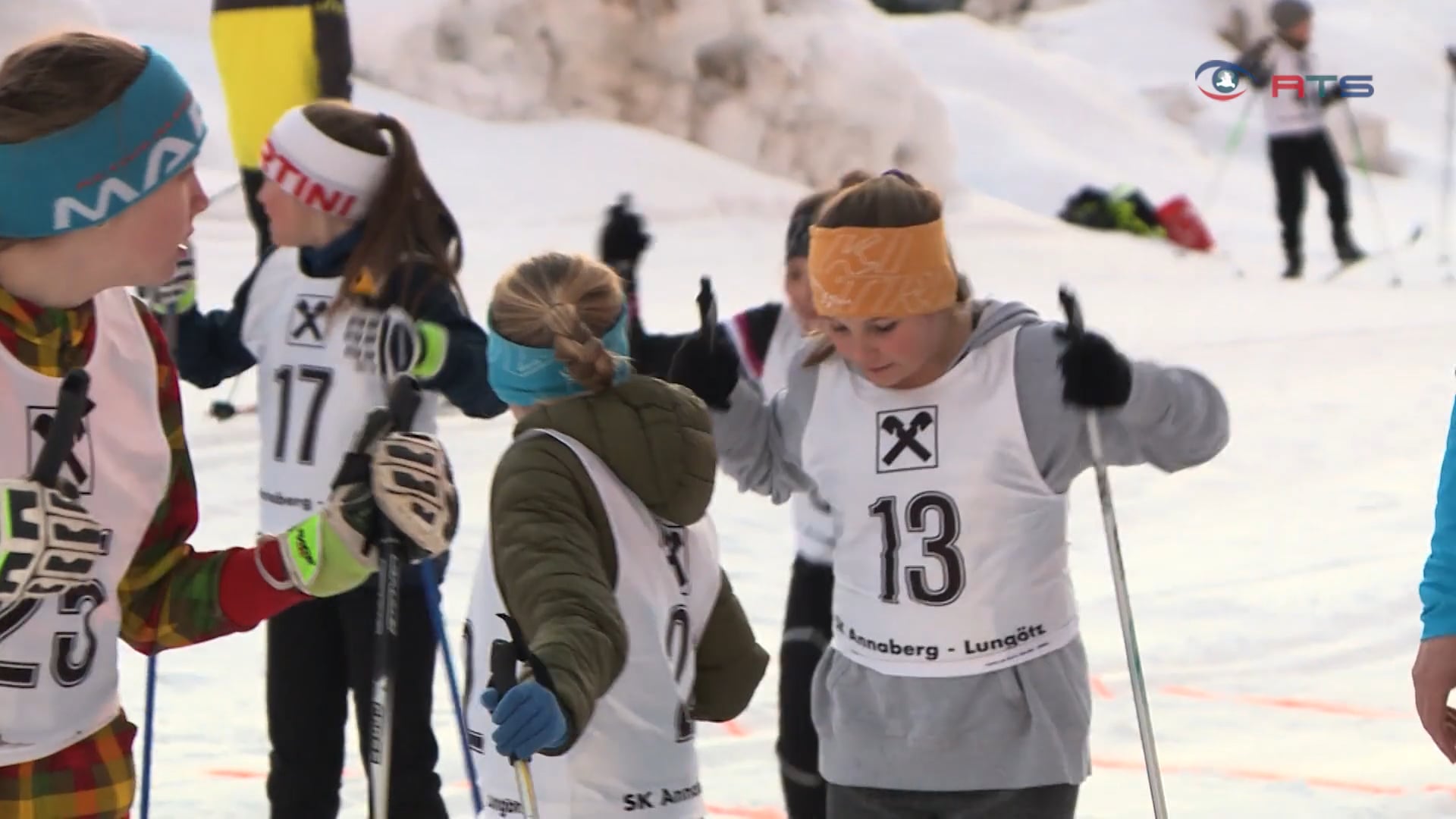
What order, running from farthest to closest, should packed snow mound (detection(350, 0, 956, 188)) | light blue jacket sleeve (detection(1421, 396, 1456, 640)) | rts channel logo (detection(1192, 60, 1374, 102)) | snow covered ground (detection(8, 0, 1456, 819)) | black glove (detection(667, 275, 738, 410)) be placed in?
packed snow mound (detection(350, 0, 956, 188)) → rts channel logo (detection(1192, 60, 1374, 102)) → snow covered ground (detection(8, 0, 1456, 819)) → black glove (detection(667, 275, 738, 410)) → light blue jacket sleeve (detection(1421, 396, 1456, 640))

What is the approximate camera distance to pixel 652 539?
2.03 m

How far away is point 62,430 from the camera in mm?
1539

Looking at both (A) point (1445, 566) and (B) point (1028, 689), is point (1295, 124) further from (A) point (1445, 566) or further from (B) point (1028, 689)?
(A) point (1445, 566)

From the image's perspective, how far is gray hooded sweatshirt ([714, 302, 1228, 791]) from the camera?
2.27 m

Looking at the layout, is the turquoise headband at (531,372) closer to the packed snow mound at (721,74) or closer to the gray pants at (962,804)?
the gray pants at (962,804)

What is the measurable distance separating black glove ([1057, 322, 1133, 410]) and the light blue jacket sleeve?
45 cm

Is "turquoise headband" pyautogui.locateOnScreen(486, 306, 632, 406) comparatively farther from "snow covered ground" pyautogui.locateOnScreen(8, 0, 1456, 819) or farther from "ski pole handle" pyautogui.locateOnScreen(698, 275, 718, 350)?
"snow covered ground" pyautogui.locateOnScreen(8, 0, 1456, 819)

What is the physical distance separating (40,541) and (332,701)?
1.48 metres

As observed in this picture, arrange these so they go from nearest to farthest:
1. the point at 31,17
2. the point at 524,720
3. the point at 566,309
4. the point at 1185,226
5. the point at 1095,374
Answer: the point at 524,720
the point at 566,309
the point at 1095,374
the point at 31,17
the point at 1185,226

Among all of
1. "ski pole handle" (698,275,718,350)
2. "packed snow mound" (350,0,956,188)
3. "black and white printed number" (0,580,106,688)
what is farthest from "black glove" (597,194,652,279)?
"packed snow mound" (350,0,956,188)

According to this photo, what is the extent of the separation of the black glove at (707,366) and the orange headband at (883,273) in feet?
0.48

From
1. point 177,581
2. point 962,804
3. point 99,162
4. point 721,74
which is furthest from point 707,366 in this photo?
point 721,74

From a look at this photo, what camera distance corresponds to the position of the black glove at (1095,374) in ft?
7.16

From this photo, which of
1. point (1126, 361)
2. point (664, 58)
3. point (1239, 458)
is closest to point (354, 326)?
point (1126, 361)
